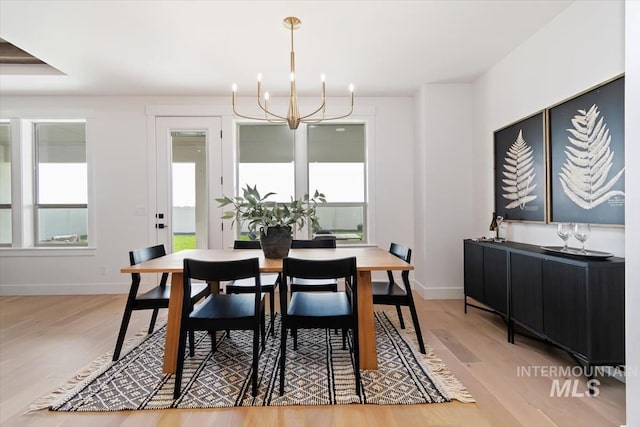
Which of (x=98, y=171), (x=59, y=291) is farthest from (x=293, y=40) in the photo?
(x=59, y=291)

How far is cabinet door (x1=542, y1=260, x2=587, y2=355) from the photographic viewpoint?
1.79m

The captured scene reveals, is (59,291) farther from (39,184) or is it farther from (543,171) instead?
(543,171)

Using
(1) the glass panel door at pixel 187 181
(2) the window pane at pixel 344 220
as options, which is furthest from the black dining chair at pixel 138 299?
(2) the window pane at pixel 344 220

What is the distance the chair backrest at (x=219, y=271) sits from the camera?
69.4 inches

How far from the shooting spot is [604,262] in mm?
1743

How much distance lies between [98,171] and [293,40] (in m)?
3.16

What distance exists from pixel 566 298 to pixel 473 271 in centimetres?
116

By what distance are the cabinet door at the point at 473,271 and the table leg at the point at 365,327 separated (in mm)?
1430

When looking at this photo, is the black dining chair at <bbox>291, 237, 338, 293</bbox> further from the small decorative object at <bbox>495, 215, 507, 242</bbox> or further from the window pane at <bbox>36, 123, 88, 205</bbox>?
the window pane at <bbox>36, 123, 88, 205</bbox>

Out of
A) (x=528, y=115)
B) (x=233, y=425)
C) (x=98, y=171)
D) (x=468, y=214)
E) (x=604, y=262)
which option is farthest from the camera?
(x=98, y=171)

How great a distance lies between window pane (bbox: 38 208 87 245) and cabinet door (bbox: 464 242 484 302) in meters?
4.81

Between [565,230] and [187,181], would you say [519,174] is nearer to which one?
[565,230]

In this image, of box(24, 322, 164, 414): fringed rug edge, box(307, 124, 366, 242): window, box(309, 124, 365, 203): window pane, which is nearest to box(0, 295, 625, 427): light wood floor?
box(24, 322, 164, 414): fringed rug edge

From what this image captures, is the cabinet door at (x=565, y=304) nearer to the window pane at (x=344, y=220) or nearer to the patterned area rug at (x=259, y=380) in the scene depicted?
the patterned area rug at (x=259, y=380)
